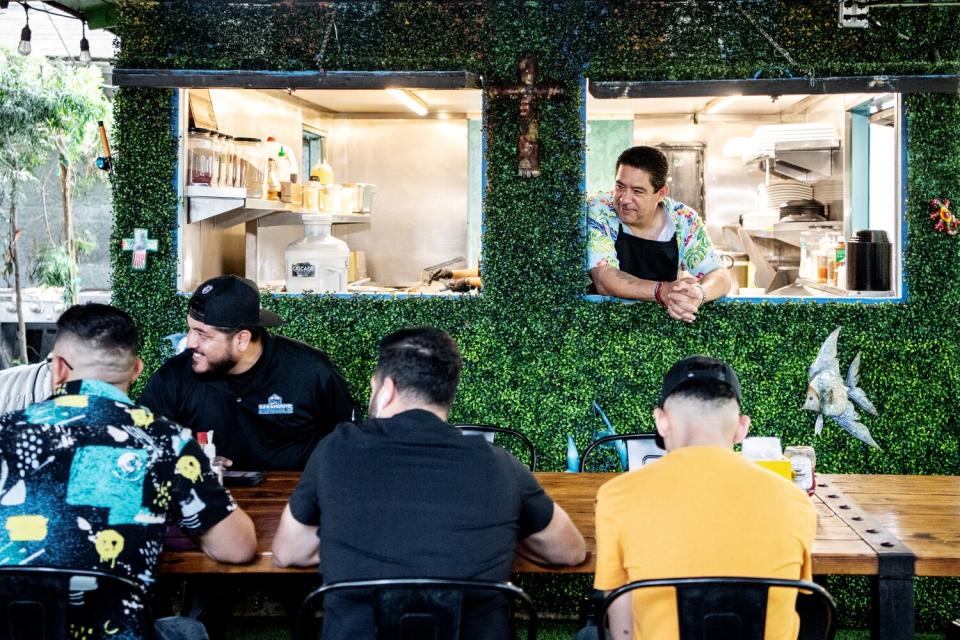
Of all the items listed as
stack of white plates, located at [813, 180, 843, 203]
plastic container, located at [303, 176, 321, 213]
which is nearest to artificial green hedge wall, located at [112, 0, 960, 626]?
plastic container, located at [303, 176, 321, 213]

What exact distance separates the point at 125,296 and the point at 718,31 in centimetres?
333

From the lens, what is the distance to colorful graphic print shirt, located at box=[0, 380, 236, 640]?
2330 millimetres

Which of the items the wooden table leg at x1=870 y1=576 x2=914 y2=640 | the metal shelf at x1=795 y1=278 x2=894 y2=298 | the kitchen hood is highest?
the kitchen hood

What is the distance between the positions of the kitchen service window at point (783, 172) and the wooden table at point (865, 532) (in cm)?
172

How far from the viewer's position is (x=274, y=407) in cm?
388

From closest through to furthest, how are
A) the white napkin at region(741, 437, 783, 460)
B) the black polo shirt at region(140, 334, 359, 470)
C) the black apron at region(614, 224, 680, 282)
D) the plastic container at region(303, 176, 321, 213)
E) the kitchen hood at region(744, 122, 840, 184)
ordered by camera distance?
the white napkin at region(741, 437, 783, 460) → the black polo shirt at region(140, 334, 359, 470) → the black apron at region(614, 224, 680, 282) → the plastic container at region(303, 176, 321, 213) → the kitchen hood at region(744, 122, 840, 184)

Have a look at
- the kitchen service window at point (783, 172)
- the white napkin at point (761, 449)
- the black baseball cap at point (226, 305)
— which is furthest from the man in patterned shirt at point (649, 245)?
the black baseball cap at point (226, 305)

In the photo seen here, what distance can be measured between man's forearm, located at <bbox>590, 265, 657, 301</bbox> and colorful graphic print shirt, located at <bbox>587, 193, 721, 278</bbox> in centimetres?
7

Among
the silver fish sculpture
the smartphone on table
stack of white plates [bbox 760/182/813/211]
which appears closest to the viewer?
the smartphone on table

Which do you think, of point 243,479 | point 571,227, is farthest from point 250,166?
point 243,479

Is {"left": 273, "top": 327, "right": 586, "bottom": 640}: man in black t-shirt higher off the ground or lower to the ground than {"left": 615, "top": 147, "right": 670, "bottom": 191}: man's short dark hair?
lower

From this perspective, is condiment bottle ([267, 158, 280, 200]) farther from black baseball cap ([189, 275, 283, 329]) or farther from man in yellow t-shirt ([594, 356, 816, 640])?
man in yellow t-shirt ([594, 356, 816, 640])

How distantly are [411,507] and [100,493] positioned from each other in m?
0.79

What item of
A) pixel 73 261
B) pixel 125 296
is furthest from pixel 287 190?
pixel 73 261
